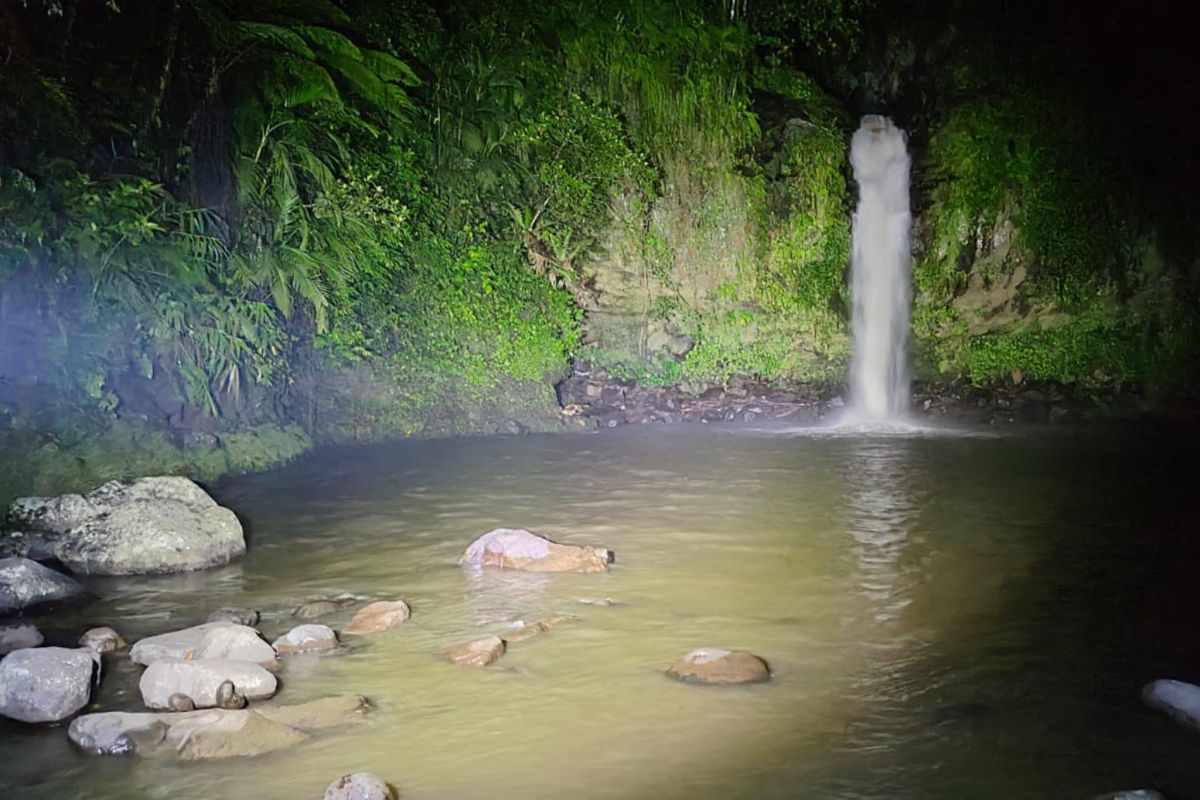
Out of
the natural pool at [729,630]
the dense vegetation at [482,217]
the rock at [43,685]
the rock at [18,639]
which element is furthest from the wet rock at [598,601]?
the dense vegetation at [482,217]

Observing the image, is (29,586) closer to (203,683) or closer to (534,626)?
(203,683)

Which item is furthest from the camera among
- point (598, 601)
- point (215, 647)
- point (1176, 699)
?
point (598, 601)

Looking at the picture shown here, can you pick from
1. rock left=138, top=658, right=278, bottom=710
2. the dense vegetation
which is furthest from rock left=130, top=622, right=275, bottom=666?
the dense vegetation

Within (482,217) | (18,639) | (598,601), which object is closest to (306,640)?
(18,639)

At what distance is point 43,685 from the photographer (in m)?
4.16

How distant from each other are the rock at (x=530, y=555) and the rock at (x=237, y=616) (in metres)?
1.55

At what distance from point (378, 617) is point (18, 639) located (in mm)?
1806

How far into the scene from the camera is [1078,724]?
4016 mm

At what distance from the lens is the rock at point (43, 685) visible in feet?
13.5

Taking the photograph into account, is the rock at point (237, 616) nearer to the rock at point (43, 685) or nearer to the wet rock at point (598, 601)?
the rock at point (43, 685)

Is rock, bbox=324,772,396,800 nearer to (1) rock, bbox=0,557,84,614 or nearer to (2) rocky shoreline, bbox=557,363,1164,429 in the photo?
(1) rock, bbox=0,557,84,614

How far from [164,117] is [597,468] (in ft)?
19.4

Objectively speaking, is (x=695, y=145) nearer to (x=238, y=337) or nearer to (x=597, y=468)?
(x=597, y=468)

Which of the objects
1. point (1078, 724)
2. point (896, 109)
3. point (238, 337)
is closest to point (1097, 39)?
point (896, 109)
